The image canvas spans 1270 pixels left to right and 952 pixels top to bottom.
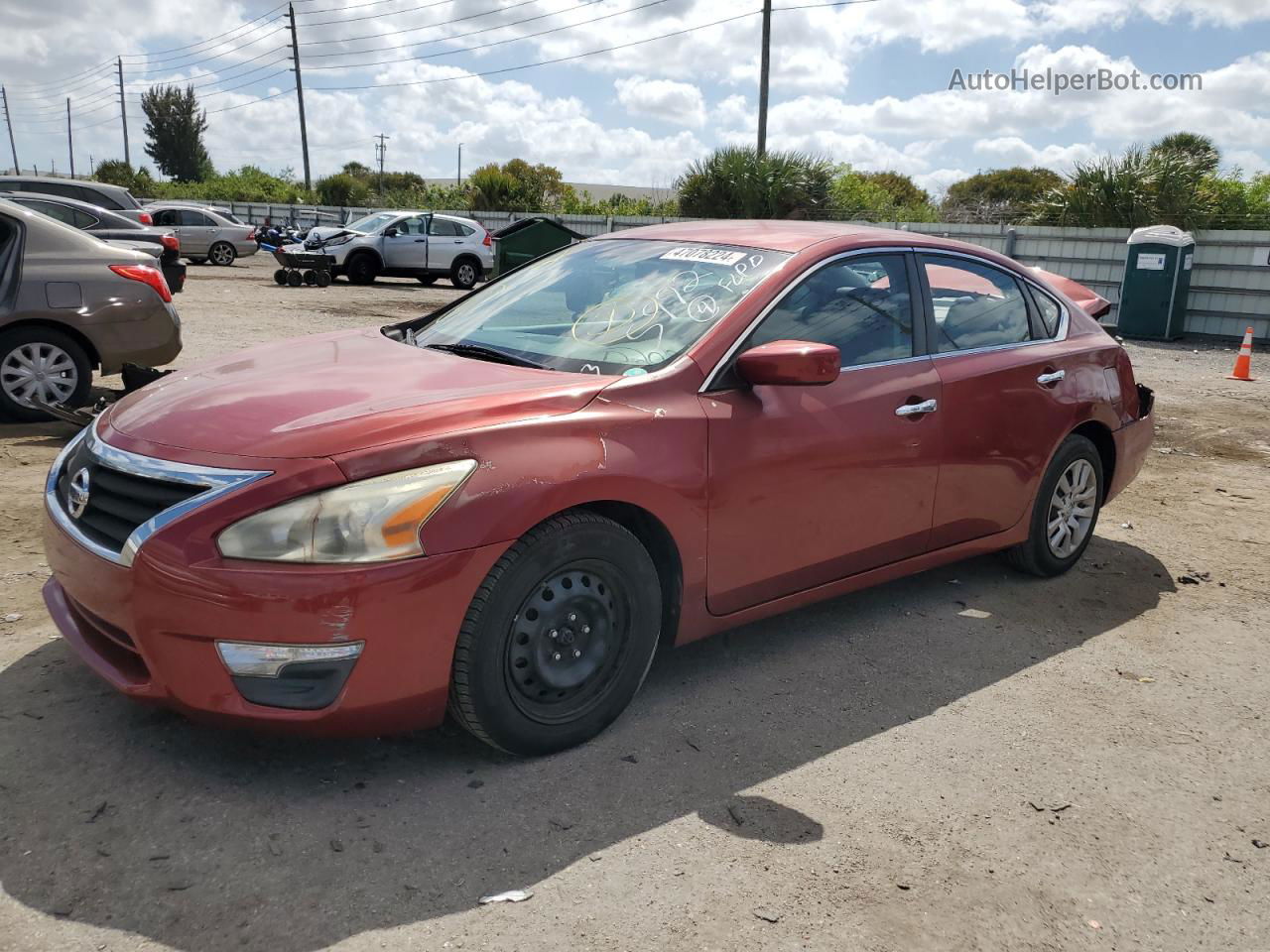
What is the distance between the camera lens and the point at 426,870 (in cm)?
262

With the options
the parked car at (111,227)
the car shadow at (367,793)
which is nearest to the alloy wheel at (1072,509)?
the car shadow at (367,793)

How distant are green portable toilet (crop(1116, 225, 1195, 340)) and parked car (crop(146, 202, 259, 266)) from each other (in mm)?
21000

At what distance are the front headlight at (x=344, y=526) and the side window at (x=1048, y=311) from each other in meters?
3.26

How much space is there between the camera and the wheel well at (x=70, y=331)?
7078 mm

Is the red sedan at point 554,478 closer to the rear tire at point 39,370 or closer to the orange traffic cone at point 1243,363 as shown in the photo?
the rear tire at point 39,370

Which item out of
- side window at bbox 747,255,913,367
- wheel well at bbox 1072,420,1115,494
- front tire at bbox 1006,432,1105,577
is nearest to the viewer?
side window at bbox 747,255,913,367

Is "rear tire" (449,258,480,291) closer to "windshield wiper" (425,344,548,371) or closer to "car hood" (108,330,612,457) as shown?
"windshield wiper" (425,344,548,371)

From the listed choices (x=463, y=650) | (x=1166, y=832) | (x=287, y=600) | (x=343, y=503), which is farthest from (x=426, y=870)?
(x=1166, y=832)

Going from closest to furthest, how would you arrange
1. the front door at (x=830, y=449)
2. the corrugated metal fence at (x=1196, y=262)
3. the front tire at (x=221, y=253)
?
the front door at (x=830, y=449), the corrugated metal fence at (x=1196, y=262), the front tire at (x=221, y=253)

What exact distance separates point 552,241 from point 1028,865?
1507 centimetres

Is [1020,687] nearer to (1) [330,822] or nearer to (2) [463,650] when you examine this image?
(2) [463,650]

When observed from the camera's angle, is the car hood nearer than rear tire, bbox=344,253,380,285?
Yes

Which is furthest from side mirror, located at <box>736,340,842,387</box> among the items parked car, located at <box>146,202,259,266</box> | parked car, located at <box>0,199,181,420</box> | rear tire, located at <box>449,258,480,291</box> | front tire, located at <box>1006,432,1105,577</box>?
parked car, located at <box>146,202,259,266</box>

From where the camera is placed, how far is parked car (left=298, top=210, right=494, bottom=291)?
23.2 metres
